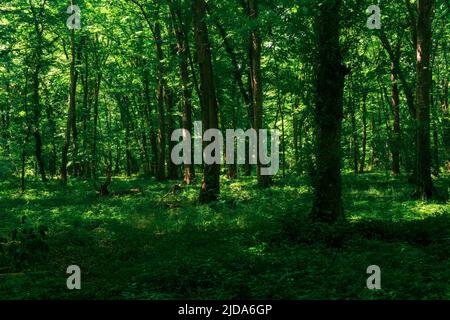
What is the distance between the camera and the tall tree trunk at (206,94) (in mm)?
17016

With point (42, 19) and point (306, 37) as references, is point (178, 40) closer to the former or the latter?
point (42, 19)

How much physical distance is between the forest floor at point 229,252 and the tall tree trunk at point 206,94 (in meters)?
1.01

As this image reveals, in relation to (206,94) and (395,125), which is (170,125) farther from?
(395,125)

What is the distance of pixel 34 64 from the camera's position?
27.6 m

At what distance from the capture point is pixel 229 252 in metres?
9.60

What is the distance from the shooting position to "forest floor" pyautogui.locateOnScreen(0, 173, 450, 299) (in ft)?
23.4

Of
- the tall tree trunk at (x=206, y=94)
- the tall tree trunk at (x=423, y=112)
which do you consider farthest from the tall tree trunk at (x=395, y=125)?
the tall tree trunk at (x=206, y=94)

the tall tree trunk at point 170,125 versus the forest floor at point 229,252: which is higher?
the tall tree trunk at point 170,125

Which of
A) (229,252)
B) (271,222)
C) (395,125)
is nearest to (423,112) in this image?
(271,222)

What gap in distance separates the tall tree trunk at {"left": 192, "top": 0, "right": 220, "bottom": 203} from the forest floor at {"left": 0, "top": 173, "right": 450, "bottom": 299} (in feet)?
3.32

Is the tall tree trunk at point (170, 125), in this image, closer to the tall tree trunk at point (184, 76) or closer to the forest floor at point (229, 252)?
the tall tree trunk at point (184, 76)

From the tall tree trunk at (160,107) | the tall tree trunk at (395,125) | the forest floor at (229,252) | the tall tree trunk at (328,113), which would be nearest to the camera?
the forest floor at (229,252)

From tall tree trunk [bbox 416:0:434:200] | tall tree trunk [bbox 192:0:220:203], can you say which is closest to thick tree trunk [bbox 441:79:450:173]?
tall tree trunk [bbox 416:0:434:200]
